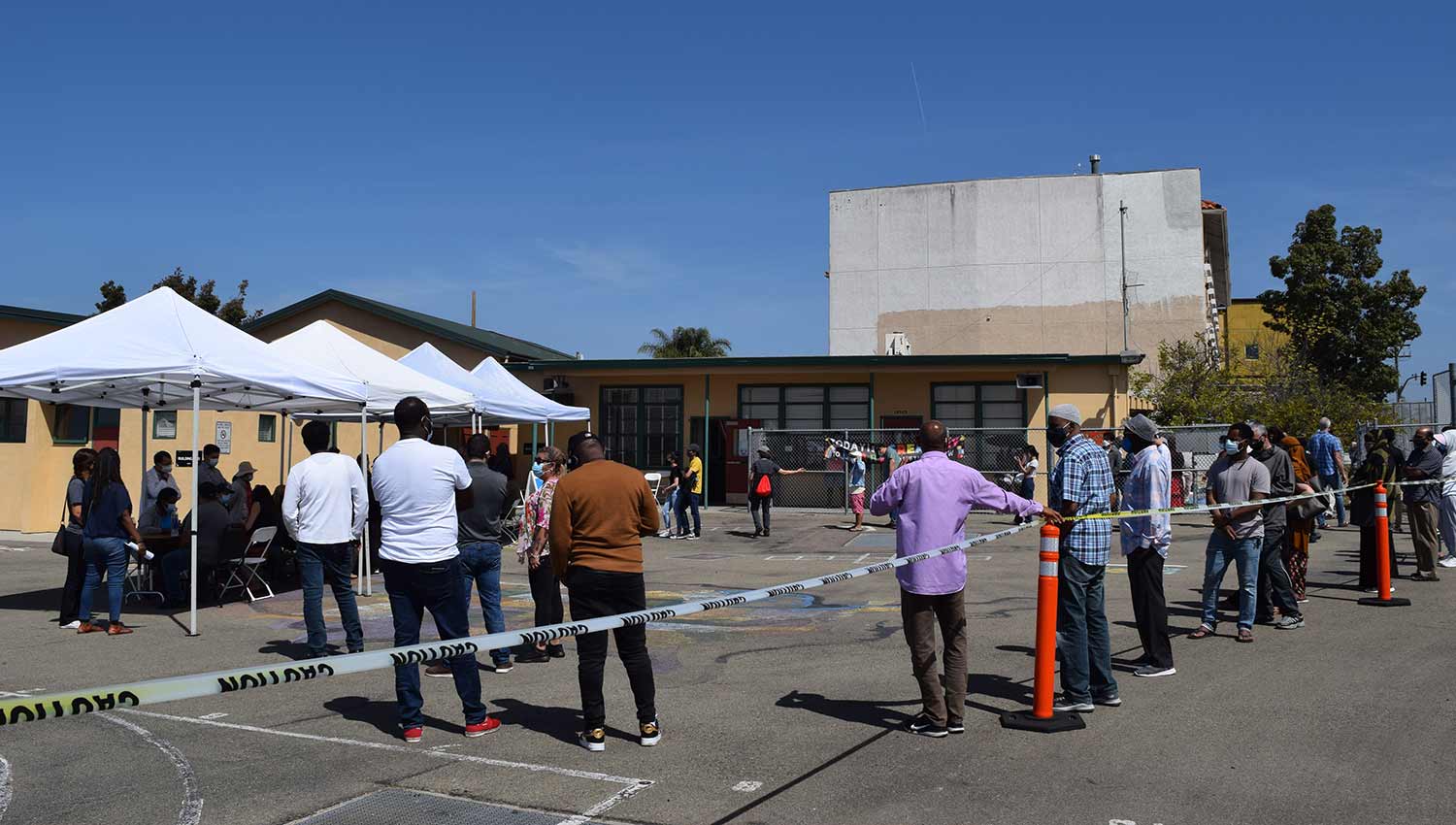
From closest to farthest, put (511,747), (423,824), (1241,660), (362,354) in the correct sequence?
A: (423,824) < (511,747) < (1241,660) < (362,354)

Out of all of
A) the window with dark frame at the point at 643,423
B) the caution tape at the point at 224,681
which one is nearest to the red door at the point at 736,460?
the window with dark frame at the point at 643,423

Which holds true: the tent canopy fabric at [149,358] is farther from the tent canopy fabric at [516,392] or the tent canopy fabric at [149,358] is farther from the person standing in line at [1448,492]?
the person standing in line at [1448,492]

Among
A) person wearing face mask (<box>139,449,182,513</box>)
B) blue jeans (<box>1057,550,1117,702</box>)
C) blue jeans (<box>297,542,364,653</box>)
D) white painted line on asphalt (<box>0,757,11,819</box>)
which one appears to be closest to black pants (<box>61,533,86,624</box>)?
blue jeans (<box>297,542,364,653</box>)

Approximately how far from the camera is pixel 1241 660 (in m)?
8.38

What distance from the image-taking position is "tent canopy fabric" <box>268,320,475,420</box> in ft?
47.6

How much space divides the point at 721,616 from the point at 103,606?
6.99 metres

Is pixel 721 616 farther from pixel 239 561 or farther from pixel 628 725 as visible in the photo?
pixel 239 561

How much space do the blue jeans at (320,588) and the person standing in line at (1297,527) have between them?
8.17 meters

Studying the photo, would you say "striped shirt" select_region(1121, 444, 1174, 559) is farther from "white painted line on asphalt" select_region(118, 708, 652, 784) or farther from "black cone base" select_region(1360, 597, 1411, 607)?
"white painted line on asphalt" select_region(118, 708, 652, 784)

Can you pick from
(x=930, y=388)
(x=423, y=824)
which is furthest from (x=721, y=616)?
(x=930, y=388)

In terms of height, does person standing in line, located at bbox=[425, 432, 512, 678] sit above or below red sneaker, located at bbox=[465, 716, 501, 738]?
above

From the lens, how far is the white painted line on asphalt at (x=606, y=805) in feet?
16.0

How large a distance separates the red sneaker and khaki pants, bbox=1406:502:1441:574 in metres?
11.5

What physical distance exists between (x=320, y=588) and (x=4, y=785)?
11.3 feet
